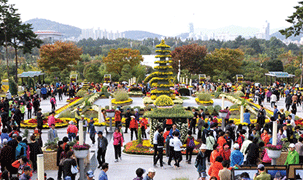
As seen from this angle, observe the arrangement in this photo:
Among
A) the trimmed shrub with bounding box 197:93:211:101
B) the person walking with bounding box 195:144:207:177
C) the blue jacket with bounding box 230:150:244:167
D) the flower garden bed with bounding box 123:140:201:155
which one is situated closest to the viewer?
the blue jacket with bounding box 230:150:244:167

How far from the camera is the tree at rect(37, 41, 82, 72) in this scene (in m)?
53.6

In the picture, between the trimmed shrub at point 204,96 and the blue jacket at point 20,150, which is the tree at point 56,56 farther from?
the blue jacket at point 20,150

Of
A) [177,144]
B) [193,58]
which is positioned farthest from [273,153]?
[193,58]

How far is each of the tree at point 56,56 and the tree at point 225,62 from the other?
21.4 m

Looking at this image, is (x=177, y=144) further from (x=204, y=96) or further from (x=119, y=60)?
(x=119, y=60)

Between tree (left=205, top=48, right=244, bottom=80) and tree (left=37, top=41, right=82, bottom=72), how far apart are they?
21353 millimetres

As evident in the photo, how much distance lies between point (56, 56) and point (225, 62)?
1013 inches

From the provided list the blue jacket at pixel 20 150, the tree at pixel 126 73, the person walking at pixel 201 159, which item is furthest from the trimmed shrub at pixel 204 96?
the tree at pixel 126 73

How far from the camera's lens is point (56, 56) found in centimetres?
5425

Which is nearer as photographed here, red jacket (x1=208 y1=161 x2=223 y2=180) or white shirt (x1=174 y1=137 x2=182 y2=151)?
red jacket (x1=208 y1=161 x2=223 y2=180)

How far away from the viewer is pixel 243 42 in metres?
114

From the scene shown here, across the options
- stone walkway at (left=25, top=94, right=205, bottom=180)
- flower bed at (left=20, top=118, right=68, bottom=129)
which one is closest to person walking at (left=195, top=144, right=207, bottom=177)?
stone walkway at (left=25, top=94, right=205, bottom=180)

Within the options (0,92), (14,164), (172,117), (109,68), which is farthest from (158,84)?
(109,68)

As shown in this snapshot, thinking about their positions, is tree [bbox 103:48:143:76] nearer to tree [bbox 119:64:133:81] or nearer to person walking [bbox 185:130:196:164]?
tree [bbox 119:64:133:81]
